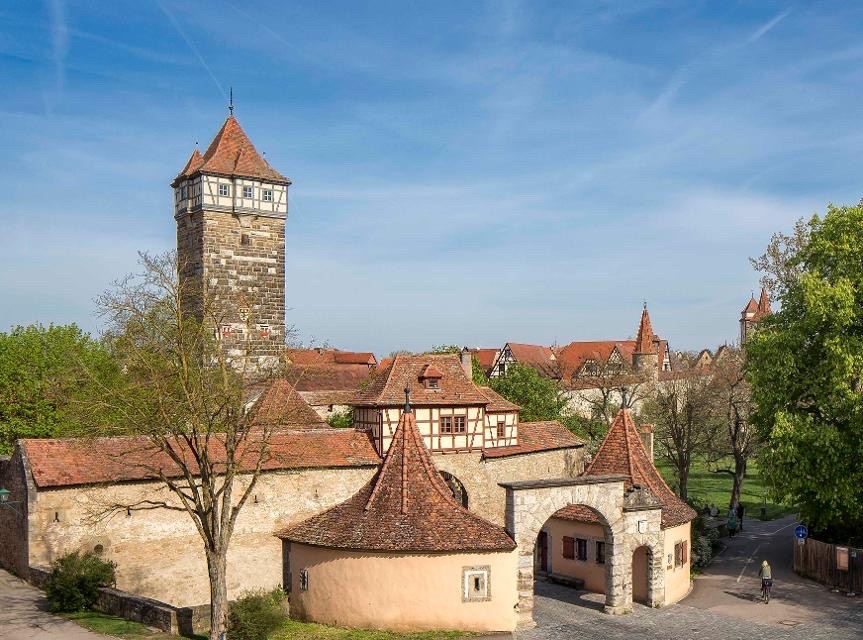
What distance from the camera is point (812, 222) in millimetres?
31562

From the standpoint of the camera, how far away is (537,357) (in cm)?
8981

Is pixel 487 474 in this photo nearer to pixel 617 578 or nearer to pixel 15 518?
pixel 617 578

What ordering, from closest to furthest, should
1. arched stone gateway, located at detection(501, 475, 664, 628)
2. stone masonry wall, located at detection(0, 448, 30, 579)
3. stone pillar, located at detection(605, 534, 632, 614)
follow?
arched stone gateway, located at detection(501, 475, 664, 628)
stone pillar, located at detection(605, 534, 632, 614)
stone masonry wall, located at detection(0, 448, 30, 579)

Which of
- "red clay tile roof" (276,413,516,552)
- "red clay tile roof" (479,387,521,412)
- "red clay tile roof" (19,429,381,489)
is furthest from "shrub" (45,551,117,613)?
"red clay tile roof" (479,387,521,412)

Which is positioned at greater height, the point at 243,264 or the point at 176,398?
the point at 243,264

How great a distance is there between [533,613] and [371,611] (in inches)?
209

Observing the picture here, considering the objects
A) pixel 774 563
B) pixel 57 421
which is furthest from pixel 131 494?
pixel 774 563

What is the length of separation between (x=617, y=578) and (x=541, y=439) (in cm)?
1613

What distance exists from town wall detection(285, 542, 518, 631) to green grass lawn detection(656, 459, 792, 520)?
2366cm

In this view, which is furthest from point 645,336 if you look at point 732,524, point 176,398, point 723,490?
point 176,398

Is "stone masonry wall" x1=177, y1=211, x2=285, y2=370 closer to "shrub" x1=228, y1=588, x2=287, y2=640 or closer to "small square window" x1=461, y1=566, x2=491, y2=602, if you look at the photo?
"small square window" x1=461, y1=566, x2=491, y2=602

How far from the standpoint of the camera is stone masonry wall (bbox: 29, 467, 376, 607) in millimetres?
26062

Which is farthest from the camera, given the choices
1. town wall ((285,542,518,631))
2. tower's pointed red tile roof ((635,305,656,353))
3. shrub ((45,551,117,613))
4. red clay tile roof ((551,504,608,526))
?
tower's pointed red tile roof ((635,305,656,353))

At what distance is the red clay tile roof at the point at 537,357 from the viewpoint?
8562cm
